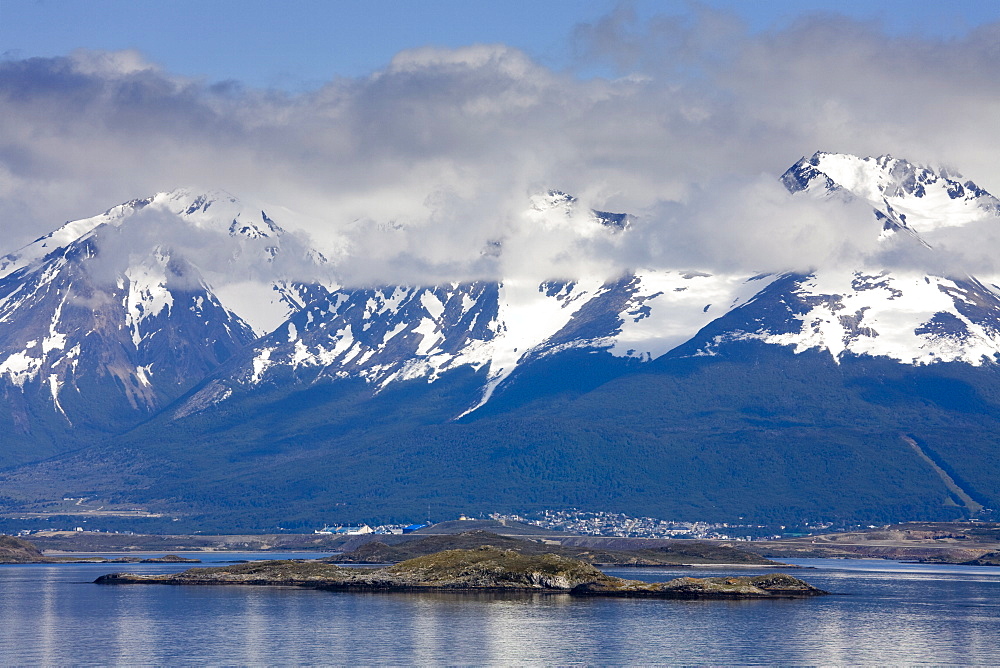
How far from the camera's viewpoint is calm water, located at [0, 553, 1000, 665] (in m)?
130

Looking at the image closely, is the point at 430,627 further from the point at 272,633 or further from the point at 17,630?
the point at 17,630

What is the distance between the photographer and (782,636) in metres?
147

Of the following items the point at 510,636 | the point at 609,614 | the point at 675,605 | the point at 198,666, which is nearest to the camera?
the point at 198,666

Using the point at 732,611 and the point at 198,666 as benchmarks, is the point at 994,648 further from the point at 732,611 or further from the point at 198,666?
the point at 198,666

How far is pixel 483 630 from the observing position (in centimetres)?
14762

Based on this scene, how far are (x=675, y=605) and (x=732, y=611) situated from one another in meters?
8.69

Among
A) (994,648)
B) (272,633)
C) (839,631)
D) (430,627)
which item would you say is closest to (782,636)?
(839,631)

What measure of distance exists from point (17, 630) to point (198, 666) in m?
33.6

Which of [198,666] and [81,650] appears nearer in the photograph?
[198,666]

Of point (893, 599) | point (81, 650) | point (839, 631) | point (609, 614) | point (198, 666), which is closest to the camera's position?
point (198, 666)

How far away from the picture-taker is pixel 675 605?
180875 mm

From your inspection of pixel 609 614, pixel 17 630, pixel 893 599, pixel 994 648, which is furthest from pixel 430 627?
pixel 893 599

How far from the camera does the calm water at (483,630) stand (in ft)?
425

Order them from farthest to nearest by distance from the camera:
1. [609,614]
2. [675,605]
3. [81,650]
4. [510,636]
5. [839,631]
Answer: [675,605] → [609,614] → [839,631] → [510,636] → [81,650]
